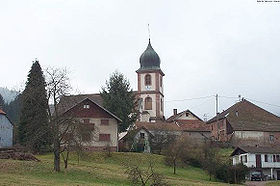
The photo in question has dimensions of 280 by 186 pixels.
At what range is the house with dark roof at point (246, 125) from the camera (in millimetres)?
78750

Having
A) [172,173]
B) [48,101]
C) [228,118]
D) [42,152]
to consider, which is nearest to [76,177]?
[48,101]

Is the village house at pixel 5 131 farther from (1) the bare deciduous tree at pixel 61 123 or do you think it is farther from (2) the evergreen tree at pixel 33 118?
(1) the bare deciduous tree at pixel 61 123

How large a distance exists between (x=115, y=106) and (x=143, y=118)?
32.1m

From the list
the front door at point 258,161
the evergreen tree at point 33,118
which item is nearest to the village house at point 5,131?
the evergreen tree at point 33,118

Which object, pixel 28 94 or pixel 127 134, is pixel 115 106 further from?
pixel 28 94

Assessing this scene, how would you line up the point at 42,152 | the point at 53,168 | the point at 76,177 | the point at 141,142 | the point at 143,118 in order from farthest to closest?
1. the point at 143,118
2. the point at 141,142
3. the point at 42,152
4. the point at 53,168
5. the point at 76,177

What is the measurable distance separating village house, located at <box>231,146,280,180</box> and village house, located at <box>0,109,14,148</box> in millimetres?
30387

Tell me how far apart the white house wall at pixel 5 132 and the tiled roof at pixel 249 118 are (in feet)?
114

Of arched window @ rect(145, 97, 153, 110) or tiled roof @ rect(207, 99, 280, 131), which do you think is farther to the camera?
arched window @ rect(145, 97, 153, 110)

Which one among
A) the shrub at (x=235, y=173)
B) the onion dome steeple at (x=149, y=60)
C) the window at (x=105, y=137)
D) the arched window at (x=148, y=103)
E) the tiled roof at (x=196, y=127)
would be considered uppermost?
the onion dome steeple at (x=149, y=60)

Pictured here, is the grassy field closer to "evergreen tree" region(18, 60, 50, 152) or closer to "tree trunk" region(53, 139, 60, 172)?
"tree trunk" region(53, 139, 60, 172)

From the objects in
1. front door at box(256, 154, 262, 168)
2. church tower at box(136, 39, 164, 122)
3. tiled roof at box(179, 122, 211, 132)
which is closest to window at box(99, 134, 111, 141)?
front door at box(256, 154, 262, 168)

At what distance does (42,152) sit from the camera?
55.7m

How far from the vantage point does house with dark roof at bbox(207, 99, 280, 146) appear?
7875cm
